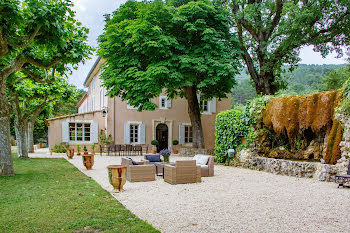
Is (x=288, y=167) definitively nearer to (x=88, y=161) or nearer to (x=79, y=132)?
(x=88, y=161)

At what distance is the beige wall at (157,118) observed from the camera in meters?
19.9

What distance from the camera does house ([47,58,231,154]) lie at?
64.2ft

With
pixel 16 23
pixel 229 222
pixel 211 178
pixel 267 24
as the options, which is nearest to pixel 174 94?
pixel 267 24

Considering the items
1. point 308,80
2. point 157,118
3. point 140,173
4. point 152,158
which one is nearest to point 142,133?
point 157,118

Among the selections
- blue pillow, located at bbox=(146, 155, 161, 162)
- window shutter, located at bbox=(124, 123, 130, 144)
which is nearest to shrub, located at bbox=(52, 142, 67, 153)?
window shutter, located at bbox=(124, 123, 130, 144)

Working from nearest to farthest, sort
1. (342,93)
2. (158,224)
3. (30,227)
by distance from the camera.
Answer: (30,227), (158,224), (342,93)

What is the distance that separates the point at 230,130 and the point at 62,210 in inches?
351

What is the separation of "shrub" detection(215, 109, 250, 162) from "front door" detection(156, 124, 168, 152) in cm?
823

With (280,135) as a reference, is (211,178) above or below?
below

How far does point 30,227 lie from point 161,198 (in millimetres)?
2785

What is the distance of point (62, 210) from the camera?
185 inches

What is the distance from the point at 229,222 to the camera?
4.33 m

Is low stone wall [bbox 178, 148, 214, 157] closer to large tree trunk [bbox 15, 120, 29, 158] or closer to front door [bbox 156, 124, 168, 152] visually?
front door [bbox 156, 124, 168, 152]

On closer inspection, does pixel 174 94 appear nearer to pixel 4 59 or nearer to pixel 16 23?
pixel 4 59
